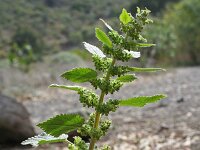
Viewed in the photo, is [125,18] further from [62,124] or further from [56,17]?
[56,17]

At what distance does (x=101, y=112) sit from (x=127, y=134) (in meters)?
4.75

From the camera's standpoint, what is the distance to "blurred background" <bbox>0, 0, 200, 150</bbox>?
6230mm

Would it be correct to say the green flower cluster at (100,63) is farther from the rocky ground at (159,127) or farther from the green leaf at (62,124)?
the rocky ground at (159,127)

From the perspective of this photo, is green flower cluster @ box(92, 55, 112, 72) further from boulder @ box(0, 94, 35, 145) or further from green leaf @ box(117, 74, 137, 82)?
boulder @ box(0, 94, 35, 145)

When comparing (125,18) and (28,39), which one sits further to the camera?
(28,39)

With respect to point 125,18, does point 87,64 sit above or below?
above

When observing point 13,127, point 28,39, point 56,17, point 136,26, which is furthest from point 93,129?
point 56,17

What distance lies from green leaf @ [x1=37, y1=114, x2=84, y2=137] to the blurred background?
624 mm

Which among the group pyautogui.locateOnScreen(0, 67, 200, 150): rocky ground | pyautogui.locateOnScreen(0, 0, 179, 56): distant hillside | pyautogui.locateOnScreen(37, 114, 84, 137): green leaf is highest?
pyautogui.locateOnScreen(0, 0, 179, 56): distant hillside

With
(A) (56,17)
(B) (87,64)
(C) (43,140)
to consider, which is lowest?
(C) (43,140)

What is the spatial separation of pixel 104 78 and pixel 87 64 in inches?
1182

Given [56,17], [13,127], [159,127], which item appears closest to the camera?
[13,127]

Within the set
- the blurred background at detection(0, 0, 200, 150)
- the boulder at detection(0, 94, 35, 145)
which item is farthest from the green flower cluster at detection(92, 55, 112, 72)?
the boulder at detection(0, 94, 35, 145)

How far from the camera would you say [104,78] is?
146 cm
